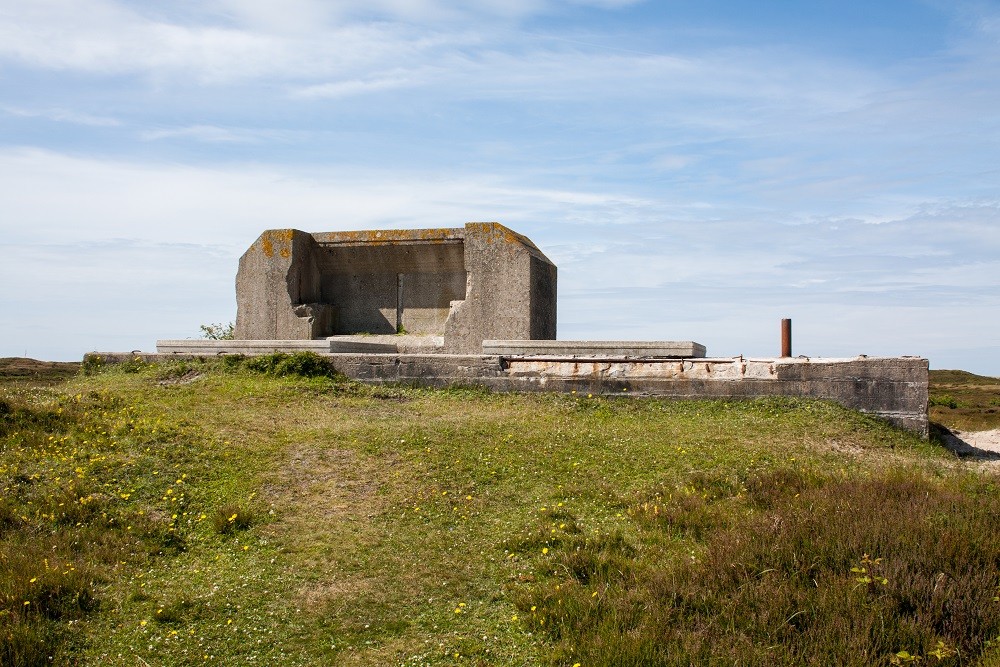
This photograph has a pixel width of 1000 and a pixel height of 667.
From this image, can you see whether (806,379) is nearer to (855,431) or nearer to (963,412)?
(855,431)

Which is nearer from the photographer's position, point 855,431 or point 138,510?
point 138,510

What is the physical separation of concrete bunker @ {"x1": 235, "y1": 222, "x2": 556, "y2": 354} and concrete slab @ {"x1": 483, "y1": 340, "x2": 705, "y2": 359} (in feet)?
3.36

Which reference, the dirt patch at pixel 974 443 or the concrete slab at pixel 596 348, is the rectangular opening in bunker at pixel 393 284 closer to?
the concrete slab at pixel 596 348

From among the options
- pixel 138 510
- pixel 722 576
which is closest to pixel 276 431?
pixel 138 510

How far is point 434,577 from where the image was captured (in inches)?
263

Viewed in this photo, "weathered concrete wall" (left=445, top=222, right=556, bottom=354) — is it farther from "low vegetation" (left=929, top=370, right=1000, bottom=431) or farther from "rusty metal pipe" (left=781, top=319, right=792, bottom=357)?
"low vegetation" (left=929, top=370, right=1000, bottom=431)

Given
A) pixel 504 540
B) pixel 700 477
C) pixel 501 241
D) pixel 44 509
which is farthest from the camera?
pixel 501 241

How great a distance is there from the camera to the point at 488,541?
7246mm

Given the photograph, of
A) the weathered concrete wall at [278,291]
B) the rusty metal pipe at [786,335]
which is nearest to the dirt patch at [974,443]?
the rusty metal pipe at [786,335]

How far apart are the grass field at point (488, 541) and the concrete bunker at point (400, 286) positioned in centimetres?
447

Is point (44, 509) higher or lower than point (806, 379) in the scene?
lower

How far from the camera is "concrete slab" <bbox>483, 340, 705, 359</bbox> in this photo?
13.0 m

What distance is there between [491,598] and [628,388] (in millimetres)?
6064

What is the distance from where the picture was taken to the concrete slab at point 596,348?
1305 centimetres
